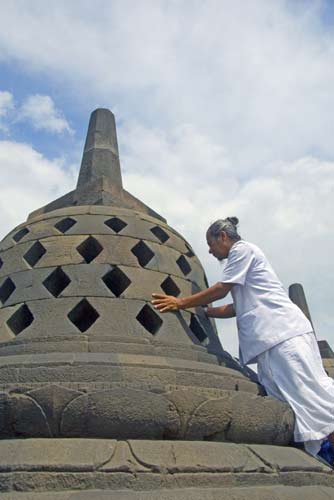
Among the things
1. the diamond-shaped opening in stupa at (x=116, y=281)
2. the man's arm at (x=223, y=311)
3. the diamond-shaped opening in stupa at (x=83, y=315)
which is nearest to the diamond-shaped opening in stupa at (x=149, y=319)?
the diamond-shaped opening in stupa at (x=116, y=281)

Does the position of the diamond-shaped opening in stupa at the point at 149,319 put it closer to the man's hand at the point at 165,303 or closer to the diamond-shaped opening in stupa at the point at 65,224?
the man's hand at the point at 165,303

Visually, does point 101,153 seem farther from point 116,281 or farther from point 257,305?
point 257,305

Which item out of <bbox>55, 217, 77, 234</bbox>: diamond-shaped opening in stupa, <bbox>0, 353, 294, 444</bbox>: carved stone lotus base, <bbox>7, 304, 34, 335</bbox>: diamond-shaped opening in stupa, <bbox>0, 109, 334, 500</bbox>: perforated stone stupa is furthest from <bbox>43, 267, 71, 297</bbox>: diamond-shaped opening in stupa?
<bbox>0, 353, 294, 444</bbox>: carved stone lotus base

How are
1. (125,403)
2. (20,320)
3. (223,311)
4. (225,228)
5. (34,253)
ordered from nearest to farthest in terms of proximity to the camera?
(125,403)
(225,228)
(20,320)
(223,311)
(34,253)

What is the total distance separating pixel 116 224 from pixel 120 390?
2.30 metres

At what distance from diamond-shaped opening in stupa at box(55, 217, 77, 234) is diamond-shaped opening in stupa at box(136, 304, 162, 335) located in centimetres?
119

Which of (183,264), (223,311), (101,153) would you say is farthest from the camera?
(101,153)

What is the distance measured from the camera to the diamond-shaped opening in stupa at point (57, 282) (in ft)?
12.8

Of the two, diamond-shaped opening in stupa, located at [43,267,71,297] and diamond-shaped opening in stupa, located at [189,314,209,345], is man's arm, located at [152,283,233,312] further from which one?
diamond-shaped opening in stupa, located at [43,267,71,297]

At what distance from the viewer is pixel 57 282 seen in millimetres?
3969

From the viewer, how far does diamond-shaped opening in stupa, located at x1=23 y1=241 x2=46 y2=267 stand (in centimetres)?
421

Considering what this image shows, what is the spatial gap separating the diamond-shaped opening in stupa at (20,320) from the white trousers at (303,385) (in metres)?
1.90

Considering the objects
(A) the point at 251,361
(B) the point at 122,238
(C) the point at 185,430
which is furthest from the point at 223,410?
(B) the point at 122,238

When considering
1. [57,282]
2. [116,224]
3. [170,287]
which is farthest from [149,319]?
[116,224]
